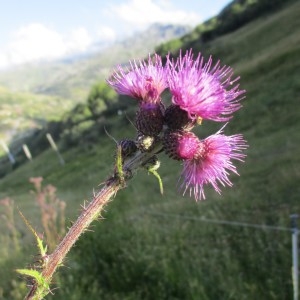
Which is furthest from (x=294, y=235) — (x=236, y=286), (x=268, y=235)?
(x=268, y=235)

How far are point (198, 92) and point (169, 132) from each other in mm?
240

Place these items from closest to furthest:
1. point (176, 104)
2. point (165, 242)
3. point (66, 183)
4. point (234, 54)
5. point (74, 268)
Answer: point (176, 104), point (74, 268), point (165, 242), point (66, 183), point (234, 54)

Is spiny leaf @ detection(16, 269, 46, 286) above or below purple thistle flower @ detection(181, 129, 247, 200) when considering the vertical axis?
below

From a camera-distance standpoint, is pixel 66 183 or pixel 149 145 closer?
pixel 149 145

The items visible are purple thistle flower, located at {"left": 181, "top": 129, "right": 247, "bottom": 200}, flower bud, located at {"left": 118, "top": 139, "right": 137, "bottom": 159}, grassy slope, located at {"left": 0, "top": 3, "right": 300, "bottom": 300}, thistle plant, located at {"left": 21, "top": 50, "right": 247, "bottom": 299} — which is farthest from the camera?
grassy slope, located at {"left": 0, "top": 3, "right": 300, "bottom": 300}

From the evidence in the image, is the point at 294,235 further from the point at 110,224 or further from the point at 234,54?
the point at 234,54

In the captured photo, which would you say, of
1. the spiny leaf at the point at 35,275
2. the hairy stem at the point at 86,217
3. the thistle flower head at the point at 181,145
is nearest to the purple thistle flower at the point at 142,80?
the thistle flower head at the point at 181,145

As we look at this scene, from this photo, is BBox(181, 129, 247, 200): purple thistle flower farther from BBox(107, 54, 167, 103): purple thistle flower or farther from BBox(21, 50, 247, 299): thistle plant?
BBox(107, 54, 167, 103): purple thistle flower

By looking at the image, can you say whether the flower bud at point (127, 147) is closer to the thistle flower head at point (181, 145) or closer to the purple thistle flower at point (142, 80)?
the thistle flower head at point (181, 145)

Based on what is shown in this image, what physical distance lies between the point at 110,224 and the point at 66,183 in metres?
43.2

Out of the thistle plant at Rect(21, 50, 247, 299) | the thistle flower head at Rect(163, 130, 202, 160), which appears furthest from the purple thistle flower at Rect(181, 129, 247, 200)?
the thistle flower head at Rect(163, 130, 202, 160)

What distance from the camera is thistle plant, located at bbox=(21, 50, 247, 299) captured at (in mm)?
1952

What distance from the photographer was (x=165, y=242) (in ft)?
30.9

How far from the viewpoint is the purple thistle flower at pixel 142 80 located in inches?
94.9
